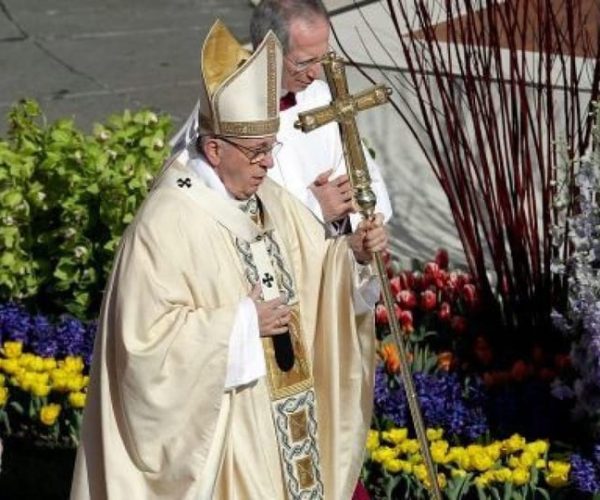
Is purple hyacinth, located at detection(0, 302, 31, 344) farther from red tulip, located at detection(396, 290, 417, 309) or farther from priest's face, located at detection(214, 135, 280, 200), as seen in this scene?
priest's face, located at detection(214, 135, 280, 200)

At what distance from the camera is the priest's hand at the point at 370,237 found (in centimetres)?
492

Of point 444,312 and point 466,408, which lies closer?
point 466,408

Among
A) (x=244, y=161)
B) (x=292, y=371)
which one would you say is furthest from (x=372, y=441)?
(x=244, y=161)

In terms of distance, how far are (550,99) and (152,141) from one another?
145 centimetres

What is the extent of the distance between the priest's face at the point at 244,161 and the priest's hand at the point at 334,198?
0.73 meters

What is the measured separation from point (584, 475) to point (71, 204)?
2.19 m

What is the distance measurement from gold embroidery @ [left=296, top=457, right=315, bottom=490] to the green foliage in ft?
6.79

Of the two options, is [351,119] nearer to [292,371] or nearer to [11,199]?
[292,371]

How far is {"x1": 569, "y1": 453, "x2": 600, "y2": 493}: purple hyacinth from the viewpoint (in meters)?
5.69

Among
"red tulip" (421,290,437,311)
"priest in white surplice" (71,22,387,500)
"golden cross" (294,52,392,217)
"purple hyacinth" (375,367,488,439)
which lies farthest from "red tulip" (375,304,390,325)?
"golden cross" (294,52,392,217)

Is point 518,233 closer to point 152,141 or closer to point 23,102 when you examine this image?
point 152,141

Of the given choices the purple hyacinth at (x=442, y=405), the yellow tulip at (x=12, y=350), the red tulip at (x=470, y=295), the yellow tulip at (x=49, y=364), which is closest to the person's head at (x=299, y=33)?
the purple hyacinth at (x=442, y=405)

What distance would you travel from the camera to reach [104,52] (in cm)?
1135

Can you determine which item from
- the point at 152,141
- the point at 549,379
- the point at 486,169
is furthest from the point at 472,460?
the point at 152,141
